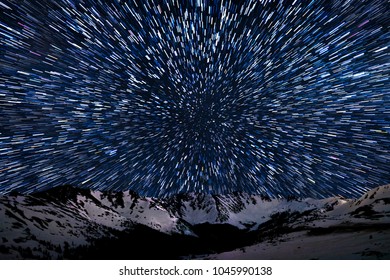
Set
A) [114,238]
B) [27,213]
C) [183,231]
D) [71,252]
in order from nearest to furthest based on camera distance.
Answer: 1. [71,252]
2. [27,213]
3. [114,238]
4. [183,231]

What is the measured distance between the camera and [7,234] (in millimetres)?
68250

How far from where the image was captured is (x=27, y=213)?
10419cm

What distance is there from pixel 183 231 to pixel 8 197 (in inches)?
4824

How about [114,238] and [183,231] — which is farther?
[183,231]

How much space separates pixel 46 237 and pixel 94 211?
4027 inches
